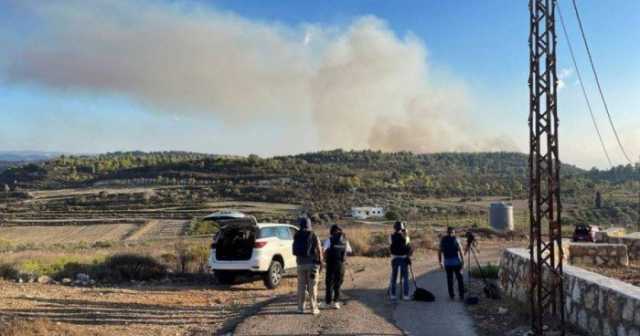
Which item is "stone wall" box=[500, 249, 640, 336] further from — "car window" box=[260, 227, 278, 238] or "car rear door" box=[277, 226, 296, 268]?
"car rear door" box=[277, 226, 296, 268]

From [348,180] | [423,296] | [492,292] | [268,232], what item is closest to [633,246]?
[492,292]

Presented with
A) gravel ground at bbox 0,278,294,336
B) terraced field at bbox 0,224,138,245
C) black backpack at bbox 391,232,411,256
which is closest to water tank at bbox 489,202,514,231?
terraced field at bbox 0,224,138,245

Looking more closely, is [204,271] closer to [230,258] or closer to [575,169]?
[230,258]

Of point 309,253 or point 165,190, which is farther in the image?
point 165,190

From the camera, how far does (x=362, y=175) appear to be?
113 meters

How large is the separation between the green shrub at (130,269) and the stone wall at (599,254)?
11.2 meters

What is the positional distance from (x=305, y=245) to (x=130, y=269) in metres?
8.76

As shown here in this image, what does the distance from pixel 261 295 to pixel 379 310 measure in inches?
156

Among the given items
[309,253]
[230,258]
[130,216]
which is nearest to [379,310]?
[309,253]

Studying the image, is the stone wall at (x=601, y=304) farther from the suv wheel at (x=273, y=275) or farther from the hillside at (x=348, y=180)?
the hillside at (x=348, y=180)

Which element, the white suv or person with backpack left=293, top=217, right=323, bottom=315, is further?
the white suv

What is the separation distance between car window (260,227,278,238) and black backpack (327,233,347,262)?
12.7 ft

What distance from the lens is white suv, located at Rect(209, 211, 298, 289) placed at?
15.5 meters

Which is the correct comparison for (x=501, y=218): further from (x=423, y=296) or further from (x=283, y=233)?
(x=423, y=296)
